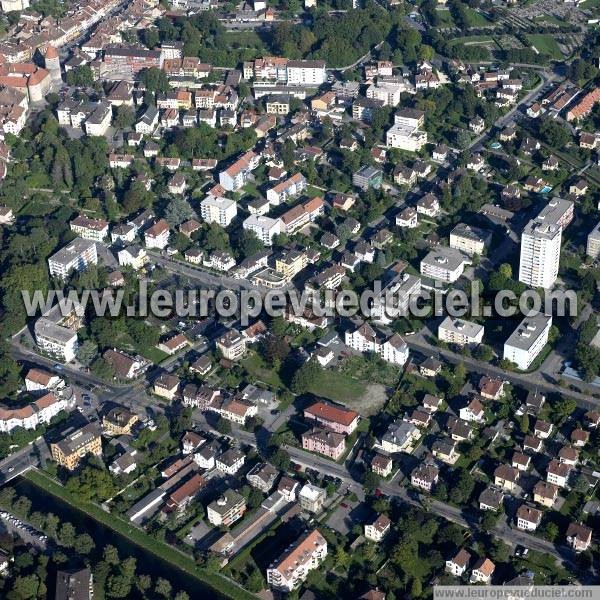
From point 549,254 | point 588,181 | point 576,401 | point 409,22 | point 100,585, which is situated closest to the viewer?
point 100,585

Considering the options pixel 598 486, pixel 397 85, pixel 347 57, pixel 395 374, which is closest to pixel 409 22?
pixel 347 57

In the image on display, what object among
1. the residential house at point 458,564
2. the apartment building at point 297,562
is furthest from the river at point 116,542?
the residential house at point 458,564

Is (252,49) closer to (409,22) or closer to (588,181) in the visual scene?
(409,22)

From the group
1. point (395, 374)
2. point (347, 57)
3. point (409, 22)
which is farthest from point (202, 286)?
point (409, 22)

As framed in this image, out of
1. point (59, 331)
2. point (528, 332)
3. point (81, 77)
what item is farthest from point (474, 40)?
point (59, 331)

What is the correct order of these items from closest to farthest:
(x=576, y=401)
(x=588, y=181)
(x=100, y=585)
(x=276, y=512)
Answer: (x=100, y=585) < (x=276, y=512) < (x=576, y=401) < (x=588, y=181)

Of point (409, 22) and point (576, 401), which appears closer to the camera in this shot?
point (576, 401)

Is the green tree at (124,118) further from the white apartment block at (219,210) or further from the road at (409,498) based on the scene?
the road at (409,498)
